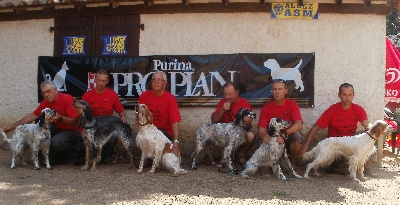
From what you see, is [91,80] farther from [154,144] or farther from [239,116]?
[239,116]

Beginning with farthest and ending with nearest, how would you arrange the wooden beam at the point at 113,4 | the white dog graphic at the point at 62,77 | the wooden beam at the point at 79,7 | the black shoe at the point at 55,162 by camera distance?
1. the white dog graphic at the point at 62,77
2. the wooden beam at the point at 79,7
3. the wooden beam at the point at 113,4
4. the black shoe at the point at 55,162

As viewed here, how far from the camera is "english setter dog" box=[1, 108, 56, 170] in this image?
21.6ft

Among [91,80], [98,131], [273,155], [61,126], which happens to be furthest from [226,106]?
[91,80]

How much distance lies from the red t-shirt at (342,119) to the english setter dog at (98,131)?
2.97m

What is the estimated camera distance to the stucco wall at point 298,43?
293 inches

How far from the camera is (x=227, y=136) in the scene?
21.8 feet

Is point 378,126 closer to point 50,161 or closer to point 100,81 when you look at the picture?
point 100,81

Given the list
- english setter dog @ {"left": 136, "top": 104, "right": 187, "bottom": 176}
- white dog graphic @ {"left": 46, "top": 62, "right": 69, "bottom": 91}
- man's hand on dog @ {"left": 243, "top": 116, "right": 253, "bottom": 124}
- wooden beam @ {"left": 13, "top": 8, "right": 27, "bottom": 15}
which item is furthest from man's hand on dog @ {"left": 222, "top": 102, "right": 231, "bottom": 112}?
wooden beam @ {"left": 13, "top": 8, "right": 27, "bottom": 15}

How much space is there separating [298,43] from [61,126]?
163 inches

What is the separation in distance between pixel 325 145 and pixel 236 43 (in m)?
2.44

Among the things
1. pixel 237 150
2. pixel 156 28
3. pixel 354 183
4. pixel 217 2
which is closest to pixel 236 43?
pixel 217 2

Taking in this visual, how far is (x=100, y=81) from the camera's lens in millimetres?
7039

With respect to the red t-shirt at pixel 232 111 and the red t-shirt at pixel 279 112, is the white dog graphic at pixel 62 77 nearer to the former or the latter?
the red t-shirt at pixel 232 111

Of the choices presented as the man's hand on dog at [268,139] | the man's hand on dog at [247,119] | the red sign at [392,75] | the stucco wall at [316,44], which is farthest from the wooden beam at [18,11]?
the red sign at [392,75]
